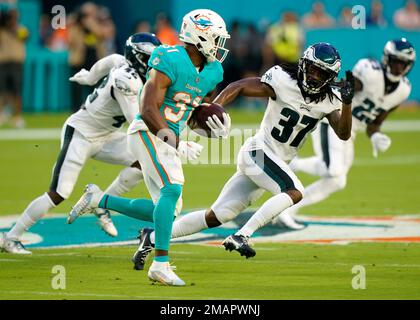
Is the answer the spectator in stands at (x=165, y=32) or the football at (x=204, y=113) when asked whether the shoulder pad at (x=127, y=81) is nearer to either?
the football at (x=204, y=113)

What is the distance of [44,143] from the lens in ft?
61.7

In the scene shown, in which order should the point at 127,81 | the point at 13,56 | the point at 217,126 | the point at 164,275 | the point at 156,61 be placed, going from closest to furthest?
the point at 164,275 → the point at 156,61 → the point at 217,126 → the point at 127,81 → the point at 13,56

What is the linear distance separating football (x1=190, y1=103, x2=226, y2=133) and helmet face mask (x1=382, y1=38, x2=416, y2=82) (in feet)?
11.6

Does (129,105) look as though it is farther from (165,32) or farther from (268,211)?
(165,32)

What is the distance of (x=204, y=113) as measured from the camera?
25.7 feet

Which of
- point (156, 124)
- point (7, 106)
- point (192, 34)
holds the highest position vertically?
point (192, 34)

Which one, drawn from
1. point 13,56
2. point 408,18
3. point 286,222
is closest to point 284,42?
point 408,18

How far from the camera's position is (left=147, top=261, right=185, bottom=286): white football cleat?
7.52 m

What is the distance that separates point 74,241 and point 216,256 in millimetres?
1493

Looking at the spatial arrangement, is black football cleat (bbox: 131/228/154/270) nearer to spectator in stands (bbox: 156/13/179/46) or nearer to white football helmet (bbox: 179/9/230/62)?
white football helmet (bbox: 179/9/230/62)

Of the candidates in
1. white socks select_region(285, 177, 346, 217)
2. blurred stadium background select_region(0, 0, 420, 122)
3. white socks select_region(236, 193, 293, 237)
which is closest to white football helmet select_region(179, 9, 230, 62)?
white socks select_region(236, 193, 293, 237)

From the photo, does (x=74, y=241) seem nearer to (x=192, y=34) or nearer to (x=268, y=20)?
(x=192, y=34)

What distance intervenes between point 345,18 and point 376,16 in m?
0.71
